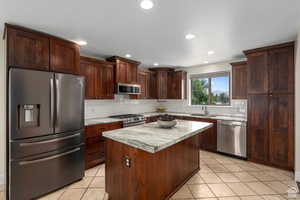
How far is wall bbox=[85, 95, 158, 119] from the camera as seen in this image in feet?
13.0

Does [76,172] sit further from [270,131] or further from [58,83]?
[270,131]

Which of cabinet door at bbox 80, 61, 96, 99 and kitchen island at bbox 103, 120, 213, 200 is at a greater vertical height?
cabinet door at bbox 80, 61, 96, 99

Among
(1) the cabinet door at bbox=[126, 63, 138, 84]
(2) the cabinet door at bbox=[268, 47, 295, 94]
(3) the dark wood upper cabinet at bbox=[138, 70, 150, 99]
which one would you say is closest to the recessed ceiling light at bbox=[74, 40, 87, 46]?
(1) the cabinet door at bbox=[126, 63, 138, 84]

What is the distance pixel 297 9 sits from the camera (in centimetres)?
187

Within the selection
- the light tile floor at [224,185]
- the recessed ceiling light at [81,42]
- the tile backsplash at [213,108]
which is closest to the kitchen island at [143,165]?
the light tile floor at [224,185]

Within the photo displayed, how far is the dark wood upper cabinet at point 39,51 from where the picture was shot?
2.18 metres

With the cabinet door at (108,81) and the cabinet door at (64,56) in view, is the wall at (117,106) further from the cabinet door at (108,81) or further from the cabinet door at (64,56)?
the cabinet door at (64,56)

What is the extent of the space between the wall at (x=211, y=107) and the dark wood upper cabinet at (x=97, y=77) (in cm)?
264

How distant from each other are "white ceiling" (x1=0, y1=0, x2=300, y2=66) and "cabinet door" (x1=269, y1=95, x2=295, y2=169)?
1.23 m

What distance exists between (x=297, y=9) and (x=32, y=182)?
418 centimetres

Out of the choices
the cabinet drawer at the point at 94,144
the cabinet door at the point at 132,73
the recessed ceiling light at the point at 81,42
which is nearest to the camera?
the recessed ceiling light at the point at 81,42

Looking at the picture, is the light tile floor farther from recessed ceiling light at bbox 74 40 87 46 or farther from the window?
recessed ceiling light at bbox 74 40 87 46

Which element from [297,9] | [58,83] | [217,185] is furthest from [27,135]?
[297,9]

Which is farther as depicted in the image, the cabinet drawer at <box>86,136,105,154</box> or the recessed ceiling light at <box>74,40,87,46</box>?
the cabinet drawer at <box>86,136,105,154</box>
